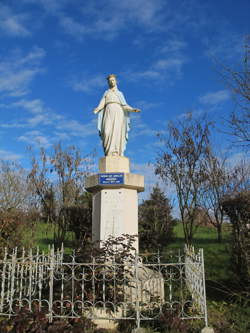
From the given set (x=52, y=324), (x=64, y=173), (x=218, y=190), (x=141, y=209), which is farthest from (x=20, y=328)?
(x=218, y=190)

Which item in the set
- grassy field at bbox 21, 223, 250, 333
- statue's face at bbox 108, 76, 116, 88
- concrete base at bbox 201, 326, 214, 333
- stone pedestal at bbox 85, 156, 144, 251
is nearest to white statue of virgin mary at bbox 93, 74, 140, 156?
statue's face at bbox 108, 76, 116, 88

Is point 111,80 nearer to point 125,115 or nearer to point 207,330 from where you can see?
point 125,115

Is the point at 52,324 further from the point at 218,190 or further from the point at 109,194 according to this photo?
the point at 218,190

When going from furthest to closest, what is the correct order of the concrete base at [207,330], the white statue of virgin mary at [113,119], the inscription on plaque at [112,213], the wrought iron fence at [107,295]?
the white statue of virgin mary at [113,119], the inscription on plaque at [112,213], the wrought iron fence at [107,295], the concrete base at [207,330]

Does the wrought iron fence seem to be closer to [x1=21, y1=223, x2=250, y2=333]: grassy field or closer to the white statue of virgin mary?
[x1=21, y1=223, x2=250, y2=333]: grassy field

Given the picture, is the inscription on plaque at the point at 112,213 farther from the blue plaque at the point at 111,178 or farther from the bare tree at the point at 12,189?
the bare tree at the point at 12,189

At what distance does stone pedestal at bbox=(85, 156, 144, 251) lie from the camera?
734 centimetres

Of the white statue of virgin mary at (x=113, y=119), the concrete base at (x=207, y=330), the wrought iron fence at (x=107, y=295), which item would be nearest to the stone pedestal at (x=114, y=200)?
the white statue of virgin mary at (x=113, y=119)

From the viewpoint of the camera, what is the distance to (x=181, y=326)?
482 cm

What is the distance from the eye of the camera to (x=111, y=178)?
7465 millimetres

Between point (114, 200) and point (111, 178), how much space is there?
1.70 ft

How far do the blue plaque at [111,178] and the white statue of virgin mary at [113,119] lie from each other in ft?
2.56

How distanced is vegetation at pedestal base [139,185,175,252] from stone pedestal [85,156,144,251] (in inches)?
225

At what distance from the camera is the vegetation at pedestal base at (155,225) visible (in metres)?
13.3
